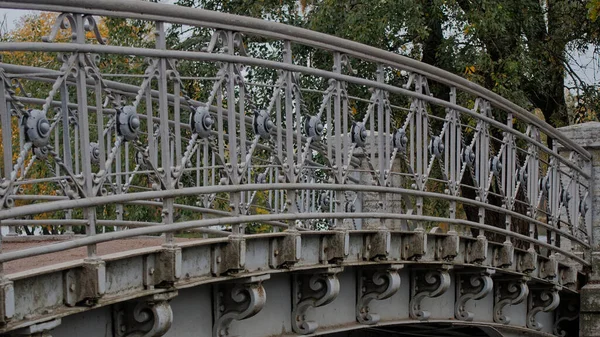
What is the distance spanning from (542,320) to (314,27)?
6718 mm

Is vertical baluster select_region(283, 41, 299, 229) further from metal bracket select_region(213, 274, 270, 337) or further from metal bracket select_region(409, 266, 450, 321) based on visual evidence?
metal bracket select_region(409, 266, 450, 321)

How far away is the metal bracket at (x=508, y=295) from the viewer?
41.7 feet

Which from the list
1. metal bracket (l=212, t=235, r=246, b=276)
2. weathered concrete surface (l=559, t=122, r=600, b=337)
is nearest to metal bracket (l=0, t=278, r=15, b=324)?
metal bracket (l=212, t=235, r=246, b=276)

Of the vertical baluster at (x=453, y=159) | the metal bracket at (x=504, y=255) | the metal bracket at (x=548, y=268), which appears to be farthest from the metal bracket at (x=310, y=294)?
the metal bracket at (x=548, y=268)

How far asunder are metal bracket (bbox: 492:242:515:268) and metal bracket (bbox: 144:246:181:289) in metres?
5.61

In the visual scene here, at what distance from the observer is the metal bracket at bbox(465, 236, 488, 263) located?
11.6m

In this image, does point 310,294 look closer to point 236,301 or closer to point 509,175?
point 236,301

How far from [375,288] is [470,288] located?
2110 mm

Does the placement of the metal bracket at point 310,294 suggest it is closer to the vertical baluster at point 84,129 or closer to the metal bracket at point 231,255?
the metal bracket at point 231,255

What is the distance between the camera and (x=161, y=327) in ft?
23.5

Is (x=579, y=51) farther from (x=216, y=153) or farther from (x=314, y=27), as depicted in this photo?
(x=216, y=153)

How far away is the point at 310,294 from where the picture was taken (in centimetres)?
923

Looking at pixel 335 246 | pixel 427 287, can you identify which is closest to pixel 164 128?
pixel 335 246

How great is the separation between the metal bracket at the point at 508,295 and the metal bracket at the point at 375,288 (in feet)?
9.21
